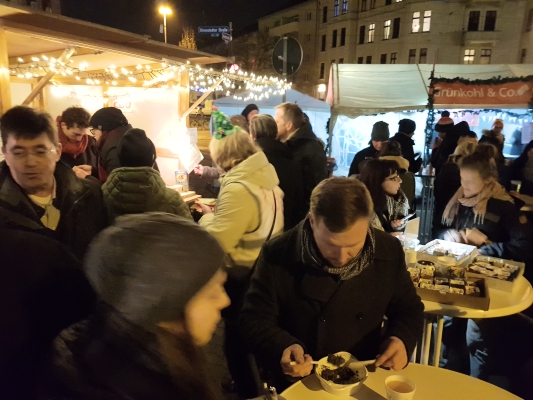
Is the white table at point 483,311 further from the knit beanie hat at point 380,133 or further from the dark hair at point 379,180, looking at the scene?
the knit beanie hat at point 380,133

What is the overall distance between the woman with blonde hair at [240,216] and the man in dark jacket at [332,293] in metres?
0.63

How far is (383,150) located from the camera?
16.3 ft

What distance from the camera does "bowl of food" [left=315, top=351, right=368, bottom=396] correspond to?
1.80 m

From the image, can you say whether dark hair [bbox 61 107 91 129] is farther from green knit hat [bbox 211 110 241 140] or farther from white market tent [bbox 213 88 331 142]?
white market tent [bbox 213 88 331 142]

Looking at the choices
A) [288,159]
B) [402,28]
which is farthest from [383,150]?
[402,28]

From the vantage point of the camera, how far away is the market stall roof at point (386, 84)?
30.6ft

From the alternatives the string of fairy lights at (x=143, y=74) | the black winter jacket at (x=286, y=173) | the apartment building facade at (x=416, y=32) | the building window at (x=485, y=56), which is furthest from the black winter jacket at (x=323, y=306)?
the building window at (x=485, y=56)

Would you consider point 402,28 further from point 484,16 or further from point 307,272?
point 307,272

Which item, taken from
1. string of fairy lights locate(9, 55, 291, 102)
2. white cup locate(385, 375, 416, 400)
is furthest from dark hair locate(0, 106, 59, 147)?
string of fairy lights locate(9, 55, 291, 102)

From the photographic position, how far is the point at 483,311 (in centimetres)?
252

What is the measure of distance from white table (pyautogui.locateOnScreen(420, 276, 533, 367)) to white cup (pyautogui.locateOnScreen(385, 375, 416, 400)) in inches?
34.6

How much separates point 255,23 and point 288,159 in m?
53.0

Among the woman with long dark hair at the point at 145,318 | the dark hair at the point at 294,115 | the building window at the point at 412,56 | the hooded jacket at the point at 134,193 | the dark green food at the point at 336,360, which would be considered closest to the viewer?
the woman with long dark hair at the point at 145,318

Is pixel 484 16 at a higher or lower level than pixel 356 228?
higher
